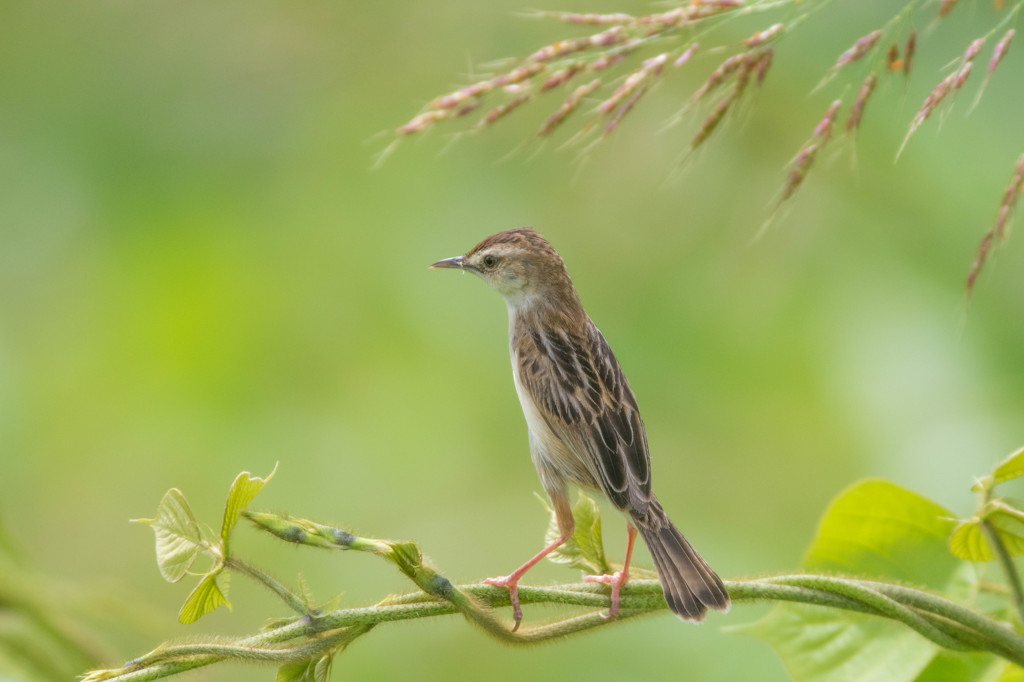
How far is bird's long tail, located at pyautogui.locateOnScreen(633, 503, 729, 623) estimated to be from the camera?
1983 millimetres

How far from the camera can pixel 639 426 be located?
264 centimetres

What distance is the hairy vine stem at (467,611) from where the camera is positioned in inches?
56.2

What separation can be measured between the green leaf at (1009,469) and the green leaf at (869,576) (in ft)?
0.87

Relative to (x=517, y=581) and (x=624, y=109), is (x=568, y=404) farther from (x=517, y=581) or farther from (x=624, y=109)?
(x=624, y=109)

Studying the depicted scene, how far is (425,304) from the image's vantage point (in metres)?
4.92

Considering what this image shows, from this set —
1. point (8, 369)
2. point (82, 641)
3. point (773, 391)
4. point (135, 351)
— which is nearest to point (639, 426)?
point (82, 641)

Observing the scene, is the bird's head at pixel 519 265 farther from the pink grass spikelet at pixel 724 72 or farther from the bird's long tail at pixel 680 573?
the pink grass spikelet at pixel 724 72

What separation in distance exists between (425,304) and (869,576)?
124 inches

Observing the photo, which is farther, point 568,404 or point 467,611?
point 568,404

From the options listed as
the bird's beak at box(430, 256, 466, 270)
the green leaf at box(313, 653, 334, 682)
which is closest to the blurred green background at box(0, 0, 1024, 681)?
the bird's beak at box(430, 256, 466, 270)

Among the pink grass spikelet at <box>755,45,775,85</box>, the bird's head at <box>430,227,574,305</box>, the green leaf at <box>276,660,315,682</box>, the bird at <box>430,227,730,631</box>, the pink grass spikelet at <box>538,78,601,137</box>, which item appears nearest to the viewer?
the green leaf at <box>276,660,315,682</box>

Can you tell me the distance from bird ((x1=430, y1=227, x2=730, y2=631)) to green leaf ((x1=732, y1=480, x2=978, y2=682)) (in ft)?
0.58

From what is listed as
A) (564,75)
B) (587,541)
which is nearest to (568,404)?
(587,541)

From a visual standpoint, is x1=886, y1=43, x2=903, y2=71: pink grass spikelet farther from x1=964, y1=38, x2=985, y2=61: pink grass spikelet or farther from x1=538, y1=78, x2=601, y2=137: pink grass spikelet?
x1=538, y1=78, x2=601, y2=137: pink grass spikelet
